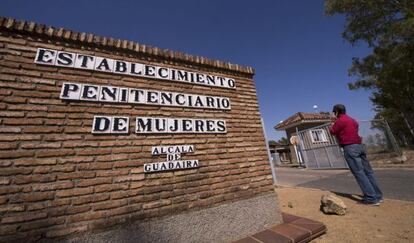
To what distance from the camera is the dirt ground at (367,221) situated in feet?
8.56

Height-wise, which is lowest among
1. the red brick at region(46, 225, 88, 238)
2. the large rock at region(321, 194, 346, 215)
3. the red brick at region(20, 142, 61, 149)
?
the large rock at region(321, 194, 346, 215)

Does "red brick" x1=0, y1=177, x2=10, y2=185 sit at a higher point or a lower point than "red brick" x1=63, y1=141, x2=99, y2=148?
lower

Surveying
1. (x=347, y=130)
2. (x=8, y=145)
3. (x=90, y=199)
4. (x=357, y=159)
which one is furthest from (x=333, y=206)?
(x=8, y=145)

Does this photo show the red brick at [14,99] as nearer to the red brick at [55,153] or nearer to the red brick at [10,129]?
the red brick at [10,129]

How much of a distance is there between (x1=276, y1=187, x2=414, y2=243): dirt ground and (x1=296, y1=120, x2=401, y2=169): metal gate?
6483 mm

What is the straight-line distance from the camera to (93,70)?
2.69 metres

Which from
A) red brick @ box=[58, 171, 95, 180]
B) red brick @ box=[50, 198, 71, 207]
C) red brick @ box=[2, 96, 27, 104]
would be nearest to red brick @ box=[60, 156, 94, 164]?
red brick @ box=[58, 171, 95, 180]

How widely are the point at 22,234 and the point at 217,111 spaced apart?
2.79m

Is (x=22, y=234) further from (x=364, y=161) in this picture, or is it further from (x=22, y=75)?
(x=364, y=161)

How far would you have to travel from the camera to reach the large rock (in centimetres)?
352

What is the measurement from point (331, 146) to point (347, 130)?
698cm

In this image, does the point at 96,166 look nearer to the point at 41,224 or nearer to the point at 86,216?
the point at 86,216

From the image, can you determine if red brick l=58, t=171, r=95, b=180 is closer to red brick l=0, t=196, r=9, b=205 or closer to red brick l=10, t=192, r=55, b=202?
red brick l=10, t=192, r=55, b=202

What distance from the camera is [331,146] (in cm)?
1005
